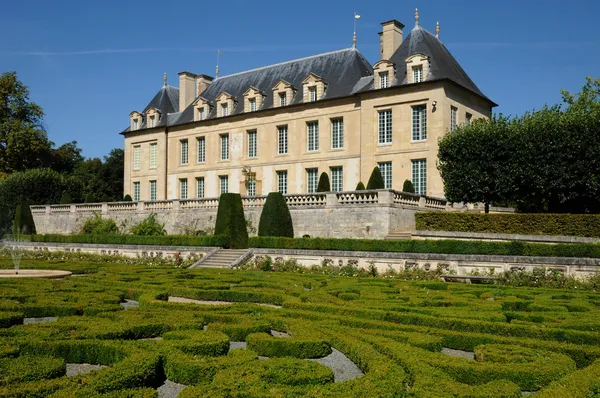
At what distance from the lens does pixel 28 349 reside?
514 centimetres

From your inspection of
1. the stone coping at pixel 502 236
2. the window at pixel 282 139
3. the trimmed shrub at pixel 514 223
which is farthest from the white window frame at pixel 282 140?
the stone coping at pixel 502 236

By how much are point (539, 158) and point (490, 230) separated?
4290 millimetres

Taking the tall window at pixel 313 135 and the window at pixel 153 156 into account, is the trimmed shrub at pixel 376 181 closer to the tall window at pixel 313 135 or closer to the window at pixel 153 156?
the tall window at pixel 313 135

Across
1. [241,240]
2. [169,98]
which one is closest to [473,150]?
[241,240]

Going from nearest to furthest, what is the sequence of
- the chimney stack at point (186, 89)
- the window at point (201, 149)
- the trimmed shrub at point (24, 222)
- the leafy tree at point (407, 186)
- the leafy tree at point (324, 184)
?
the leafy tree at point (407, 186)
the leafy tree at point (324, 184)
the trimmed shrub at point (24, 222)
the window at point (201, 149)
the chimney stack at point (186, 89)

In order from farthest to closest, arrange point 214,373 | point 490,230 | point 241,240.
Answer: point 241,240, point 490,230, point 214,373

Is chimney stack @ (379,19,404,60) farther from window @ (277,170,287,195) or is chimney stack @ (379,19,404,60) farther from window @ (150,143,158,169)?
window @ (150,143,158,169)

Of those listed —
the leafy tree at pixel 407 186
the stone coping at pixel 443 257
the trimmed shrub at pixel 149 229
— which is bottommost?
the stone coping at pixel 443 257

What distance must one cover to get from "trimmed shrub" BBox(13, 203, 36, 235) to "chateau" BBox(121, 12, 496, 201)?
8299mm

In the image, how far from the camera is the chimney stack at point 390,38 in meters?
30.4

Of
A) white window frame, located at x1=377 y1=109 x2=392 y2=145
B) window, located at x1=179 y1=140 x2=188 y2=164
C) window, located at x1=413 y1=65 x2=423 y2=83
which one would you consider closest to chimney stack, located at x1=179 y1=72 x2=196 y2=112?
window, located at x1=179 y1=140 x2=188 y2=164

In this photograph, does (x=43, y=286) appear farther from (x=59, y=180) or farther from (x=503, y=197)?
(x=59, y=180)

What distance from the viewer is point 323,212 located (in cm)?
2347

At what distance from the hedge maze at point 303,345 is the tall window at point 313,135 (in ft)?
74.3
